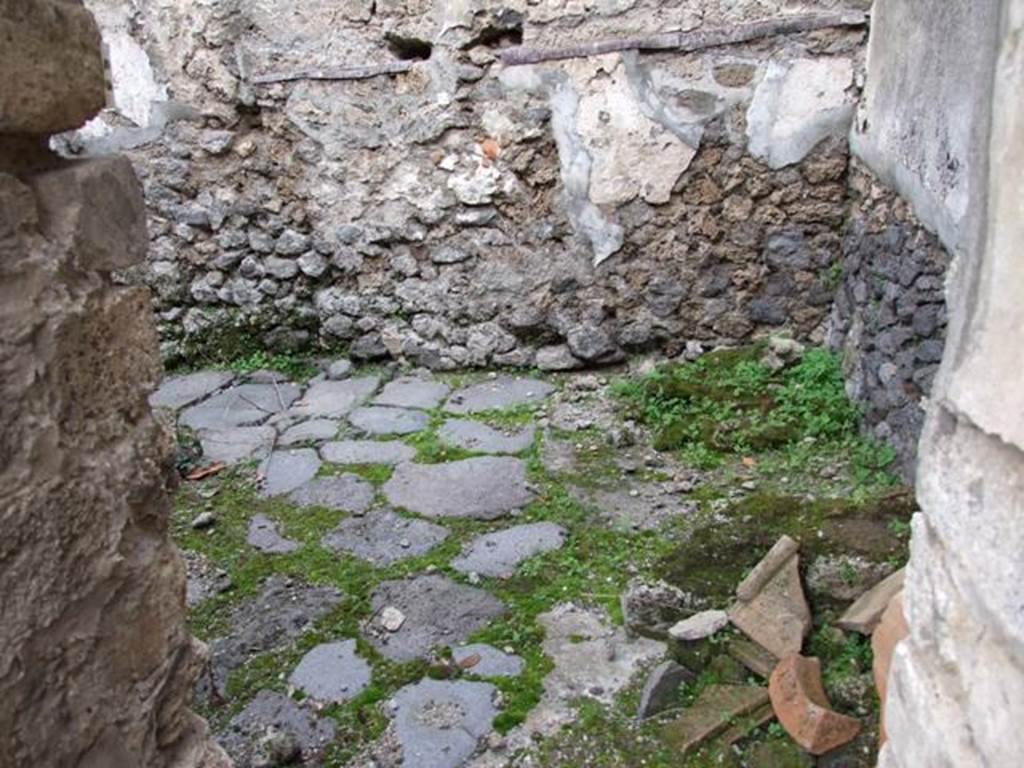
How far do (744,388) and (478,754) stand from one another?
7.49 feet

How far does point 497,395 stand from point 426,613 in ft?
5.92

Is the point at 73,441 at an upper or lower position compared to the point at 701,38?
lower

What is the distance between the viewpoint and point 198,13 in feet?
14.1

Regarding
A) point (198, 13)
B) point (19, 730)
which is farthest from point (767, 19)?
point (19, 730)

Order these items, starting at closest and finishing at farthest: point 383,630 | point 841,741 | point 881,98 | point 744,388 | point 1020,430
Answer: point 1020,430 → point 841,741 → point 383,630 → point 881,98 → point 744,388

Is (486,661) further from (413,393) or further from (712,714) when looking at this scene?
(413,393)

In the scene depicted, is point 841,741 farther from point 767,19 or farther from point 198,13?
point 198,13

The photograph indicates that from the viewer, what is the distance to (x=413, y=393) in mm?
4328

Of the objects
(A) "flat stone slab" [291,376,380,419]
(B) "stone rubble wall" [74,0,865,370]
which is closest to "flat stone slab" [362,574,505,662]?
(A) "flat stone slab" [291,376,380,419]

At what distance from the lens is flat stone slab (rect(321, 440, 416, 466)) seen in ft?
11.8

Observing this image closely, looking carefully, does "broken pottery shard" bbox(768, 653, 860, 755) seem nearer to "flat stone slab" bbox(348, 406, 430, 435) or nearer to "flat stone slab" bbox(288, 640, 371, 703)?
"flat stone slab" bbox(288, 640, 371, 703)

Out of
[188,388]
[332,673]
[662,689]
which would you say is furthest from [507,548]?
[188,388]

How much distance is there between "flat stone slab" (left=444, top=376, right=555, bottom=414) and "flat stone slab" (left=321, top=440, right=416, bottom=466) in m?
0.45

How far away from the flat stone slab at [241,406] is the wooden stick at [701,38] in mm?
2004
